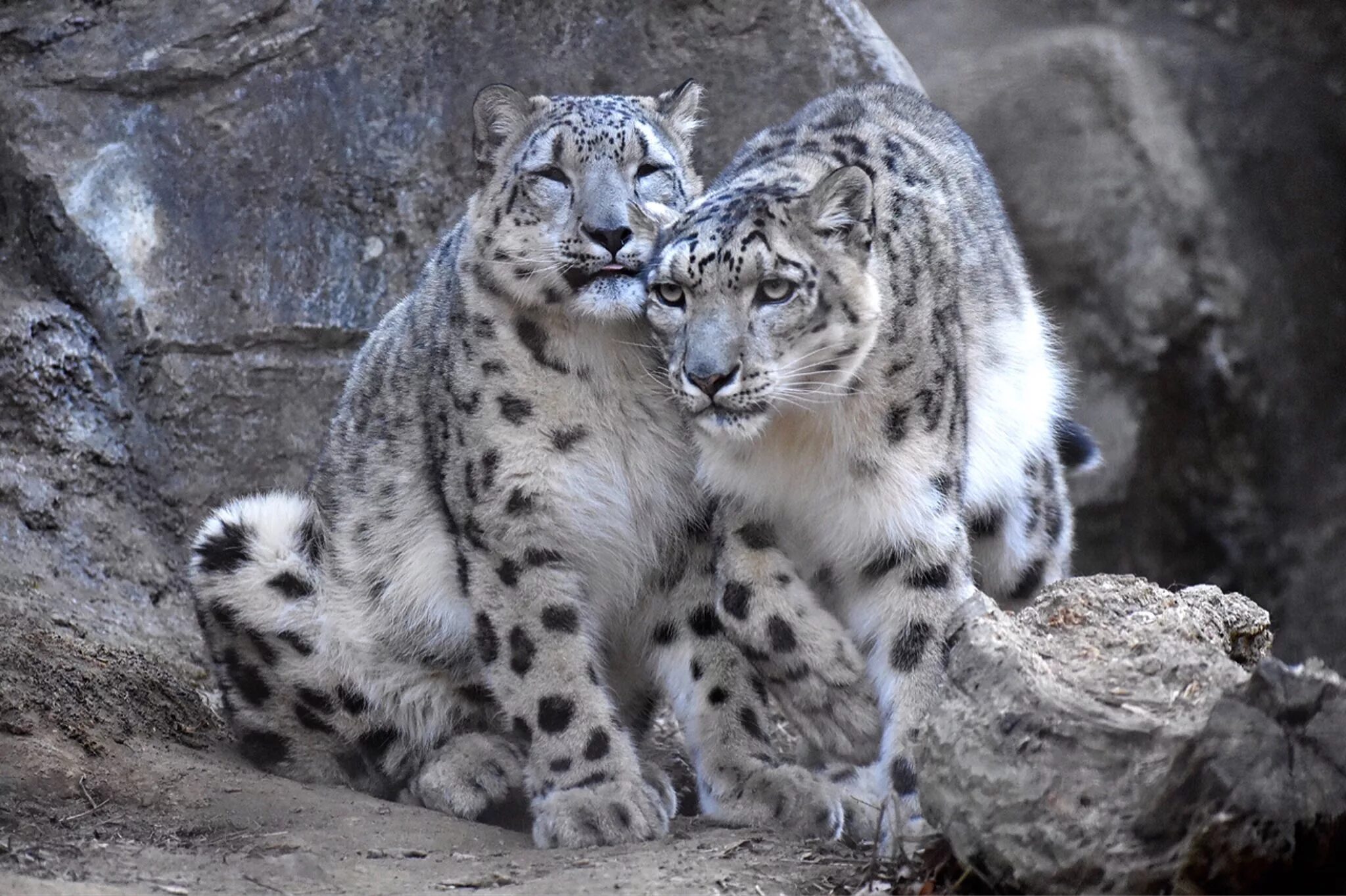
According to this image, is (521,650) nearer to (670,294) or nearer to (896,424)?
(670,294)

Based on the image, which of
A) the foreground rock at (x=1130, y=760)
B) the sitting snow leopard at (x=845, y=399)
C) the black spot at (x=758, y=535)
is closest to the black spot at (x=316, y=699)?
the sitting snow leopard at (x=845, y=399)

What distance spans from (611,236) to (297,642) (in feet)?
6.00

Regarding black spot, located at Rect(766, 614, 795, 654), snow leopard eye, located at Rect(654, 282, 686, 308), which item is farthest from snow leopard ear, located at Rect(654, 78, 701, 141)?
black spot, located at Rect(766, 614, 795, 654)

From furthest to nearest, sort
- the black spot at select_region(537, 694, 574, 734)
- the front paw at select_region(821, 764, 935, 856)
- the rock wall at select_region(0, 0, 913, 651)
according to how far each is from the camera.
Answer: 1. the rock wall at select_region(0, 0, 913, 651)
2. the black spot at select_region(537, 694, 574, 734)
3. the front paw at select_region(821, 764, 935, 856)

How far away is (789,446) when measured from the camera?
14.5 ft

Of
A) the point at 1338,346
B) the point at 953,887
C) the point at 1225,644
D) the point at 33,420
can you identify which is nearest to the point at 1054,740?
the point at 953,887

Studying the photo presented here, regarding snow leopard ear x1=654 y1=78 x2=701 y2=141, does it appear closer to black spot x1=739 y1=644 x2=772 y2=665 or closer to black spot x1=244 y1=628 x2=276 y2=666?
black spot x1=739 y1=644 x2=772 y2=665

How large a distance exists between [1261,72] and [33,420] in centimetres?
620

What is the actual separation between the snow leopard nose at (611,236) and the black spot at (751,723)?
1427 mm

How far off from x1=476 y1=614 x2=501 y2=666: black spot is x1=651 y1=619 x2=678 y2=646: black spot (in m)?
0.59

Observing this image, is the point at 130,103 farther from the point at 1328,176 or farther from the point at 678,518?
the point at 1328,176

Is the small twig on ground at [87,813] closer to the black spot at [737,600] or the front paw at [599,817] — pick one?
the front paw at [599,817]

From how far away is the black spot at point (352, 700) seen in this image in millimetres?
5281

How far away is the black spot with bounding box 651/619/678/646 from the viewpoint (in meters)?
5.00
